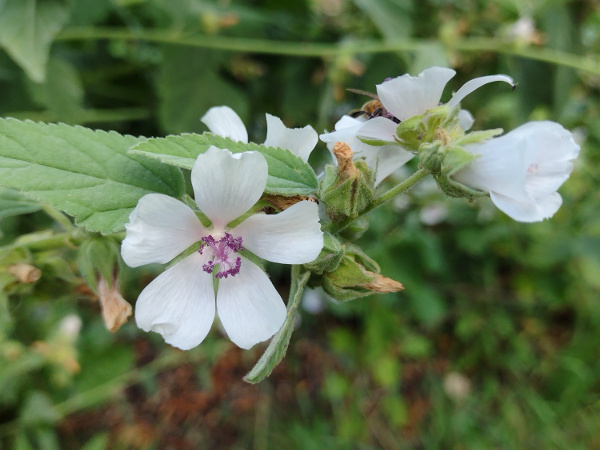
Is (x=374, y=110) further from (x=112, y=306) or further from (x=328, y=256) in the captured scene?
(x=112, y=306)

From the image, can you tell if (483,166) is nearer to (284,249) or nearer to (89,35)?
(284,249)

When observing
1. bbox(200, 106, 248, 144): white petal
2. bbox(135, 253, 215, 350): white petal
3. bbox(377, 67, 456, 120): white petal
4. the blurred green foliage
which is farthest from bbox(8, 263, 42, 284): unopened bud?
bbox(377, 67, 456, 120): white petal

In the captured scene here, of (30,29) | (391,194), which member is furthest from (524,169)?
(30,29)

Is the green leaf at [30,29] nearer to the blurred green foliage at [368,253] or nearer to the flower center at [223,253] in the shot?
the blurred green foliage at [368,253]

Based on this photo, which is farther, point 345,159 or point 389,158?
point 389,158

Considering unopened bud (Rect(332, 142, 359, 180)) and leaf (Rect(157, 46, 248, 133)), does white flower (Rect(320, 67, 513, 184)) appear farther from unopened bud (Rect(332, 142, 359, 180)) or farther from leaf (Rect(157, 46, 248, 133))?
leaf (Rect(157, 46, 248, 133))
